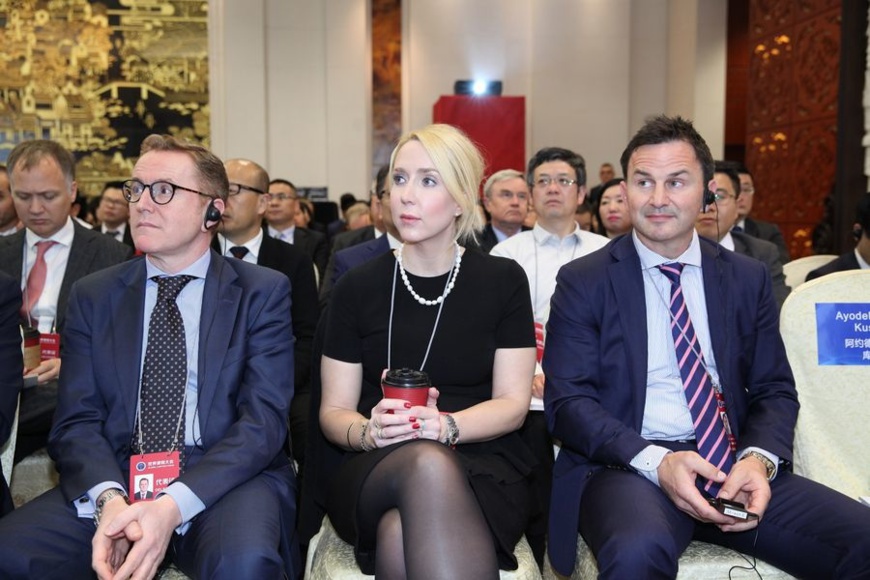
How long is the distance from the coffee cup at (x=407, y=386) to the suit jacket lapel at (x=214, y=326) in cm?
51

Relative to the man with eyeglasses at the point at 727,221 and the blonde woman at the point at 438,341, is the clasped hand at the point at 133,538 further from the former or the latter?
the man with eyeglasses at the point at 727,221

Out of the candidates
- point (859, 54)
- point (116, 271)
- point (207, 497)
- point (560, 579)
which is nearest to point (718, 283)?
point (560, 579)

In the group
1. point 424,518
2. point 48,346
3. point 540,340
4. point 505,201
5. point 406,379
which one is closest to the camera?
point 424,518

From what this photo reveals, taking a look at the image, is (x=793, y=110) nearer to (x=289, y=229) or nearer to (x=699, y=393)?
(x=289, y=229)

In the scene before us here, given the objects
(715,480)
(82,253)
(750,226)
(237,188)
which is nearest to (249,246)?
(237,188)

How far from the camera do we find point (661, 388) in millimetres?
2371

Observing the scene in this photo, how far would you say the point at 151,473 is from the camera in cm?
213

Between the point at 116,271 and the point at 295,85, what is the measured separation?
9.60m

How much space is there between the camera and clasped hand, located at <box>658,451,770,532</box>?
2.01 metres

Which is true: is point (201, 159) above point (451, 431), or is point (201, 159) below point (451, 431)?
above

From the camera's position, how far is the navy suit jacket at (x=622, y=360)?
2.31 metres

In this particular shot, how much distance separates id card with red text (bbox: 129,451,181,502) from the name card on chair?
1845mm

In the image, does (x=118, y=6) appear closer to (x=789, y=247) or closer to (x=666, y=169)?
(x=789, y=247)

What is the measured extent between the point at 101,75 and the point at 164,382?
36.4 feet
